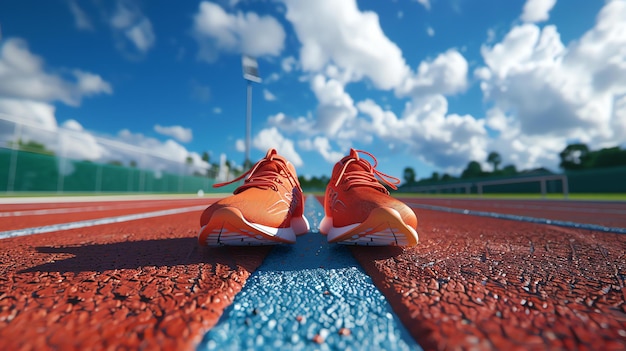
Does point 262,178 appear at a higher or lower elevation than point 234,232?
higher

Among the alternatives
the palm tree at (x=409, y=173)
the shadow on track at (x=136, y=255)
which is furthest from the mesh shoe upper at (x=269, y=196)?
the palm tree at (x=409, y=173)

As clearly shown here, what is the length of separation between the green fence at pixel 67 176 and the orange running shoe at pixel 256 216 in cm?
1355

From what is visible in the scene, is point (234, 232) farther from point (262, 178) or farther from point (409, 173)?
point (409, 173)

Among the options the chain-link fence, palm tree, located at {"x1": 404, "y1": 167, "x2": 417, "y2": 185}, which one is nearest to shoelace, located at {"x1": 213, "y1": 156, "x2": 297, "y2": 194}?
the chain-link fence

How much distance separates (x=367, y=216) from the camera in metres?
0.84

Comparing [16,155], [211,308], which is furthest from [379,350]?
[16,155]

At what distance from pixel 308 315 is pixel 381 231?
43cm

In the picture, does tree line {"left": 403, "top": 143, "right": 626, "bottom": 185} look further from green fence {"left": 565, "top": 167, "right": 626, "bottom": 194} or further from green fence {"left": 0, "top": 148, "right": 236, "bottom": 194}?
green fence {"left": 0, "top": 148, "right": 236, "bottom": 194}

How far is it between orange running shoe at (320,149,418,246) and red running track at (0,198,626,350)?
0.06 metres

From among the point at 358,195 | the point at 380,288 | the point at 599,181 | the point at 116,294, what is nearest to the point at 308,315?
the point at 380,288

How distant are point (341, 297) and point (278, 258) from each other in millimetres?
347

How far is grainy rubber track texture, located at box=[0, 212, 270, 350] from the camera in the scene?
1.19 feet

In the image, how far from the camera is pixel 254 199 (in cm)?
94

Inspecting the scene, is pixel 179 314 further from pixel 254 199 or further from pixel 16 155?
pixel 16 155
